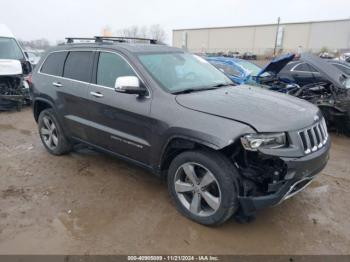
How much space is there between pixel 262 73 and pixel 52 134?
5000 millimetres

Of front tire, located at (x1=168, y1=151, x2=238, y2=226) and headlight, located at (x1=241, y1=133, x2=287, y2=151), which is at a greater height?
headlight, located at (x1=241, y1=133, x2=287, y2=151)

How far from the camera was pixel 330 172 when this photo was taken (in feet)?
16.1

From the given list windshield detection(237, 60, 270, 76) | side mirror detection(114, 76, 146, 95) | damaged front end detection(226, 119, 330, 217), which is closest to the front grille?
damaged front end detection(226, 119, 330, 217)

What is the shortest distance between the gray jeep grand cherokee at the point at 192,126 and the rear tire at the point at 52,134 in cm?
35

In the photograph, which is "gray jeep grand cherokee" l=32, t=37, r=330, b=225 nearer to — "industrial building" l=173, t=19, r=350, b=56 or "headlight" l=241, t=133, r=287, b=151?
"headlight" l=241, t=133, r=287, b=151

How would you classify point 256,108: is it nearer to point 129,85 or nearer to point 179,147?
point 179,147

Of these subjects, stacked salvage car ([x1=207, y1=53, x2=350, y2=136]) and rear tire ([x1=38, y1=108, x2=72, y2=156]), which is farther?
stacked salvage car ([x1=207, y1=53, x2=350, y2=136])

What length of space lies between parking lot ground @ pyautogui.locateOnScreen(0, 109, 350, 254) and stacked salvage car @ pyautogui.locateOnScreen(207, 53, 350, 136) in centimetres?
191

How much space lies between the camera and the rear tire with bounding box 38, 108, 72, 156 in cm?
514

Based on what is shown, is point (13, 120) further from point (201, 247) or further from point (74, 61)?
point (201, 247)

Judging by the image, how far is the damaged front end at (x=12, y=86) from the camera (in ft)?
29.2

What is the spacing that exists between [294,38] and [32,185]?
2886 inches

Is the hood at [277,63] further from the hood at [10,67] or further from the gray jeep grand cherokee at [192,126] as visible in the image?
the hood at [10,67]

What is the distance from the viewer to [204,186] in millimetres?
3250
